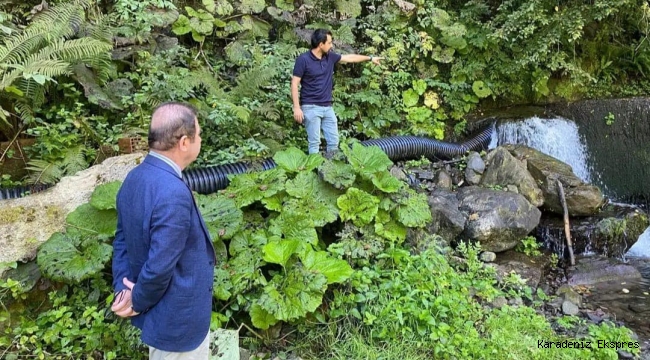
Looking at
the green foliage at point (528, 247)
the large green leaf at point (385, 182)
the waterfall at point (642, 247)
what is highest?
the large green leaf at point (385, 182)

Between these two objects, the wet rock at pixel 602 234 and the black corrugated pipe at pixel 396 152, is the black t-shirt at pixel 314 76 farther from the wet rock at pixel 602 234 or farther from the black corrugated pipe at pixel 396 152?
the wet rock at pixel 602 234

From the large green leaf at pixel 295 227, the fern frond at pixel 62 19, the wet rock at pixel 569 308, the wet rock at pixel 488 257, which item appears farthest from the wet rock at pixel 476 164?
the fern frond at pixel 62 19

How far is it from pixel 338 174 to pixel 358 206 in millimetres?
400

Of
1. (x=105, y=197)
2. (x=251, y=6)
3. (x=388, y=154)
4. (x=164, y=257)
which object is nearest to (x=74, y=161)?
(x=105, y=197)

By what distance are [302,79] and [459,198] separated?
233 centimetres

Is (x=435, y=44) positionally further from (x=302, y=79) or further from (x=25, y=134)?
(x=25, y=134)

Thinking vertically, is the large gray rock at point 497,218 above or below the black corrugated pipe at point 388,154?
below

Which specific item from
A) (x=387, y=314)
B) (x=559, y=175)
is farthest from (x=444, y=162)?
(x=387, y=314)

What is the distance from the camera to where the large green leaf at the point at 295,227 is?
3.28 meters

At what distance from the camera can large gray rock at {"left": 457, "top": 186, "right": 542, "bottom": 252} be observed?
477 centimetres

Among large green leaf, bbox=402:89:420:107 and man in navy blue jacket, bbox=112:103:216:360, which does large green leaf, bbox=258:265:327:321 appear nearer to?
man in navy blue jacket, bbox=112:103:216:360

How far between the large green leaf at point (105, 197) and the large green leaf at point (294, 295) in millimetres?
1364

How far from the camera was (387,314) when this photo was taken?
2.94m

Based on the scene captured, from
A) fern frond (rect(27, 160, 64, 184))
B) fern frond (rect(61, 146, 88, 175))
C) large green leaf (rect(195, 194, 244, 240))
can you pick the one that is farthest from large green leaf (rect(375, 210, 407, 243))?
fern frond (rect(27, 160, 64, 184))
